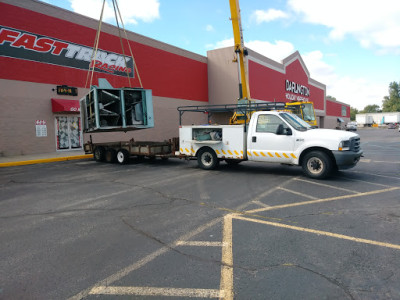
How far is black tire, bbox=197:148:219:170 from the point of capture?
1029cm

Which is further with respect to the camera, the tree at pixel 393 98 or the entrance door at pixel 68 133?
the tree at pixel 393 98

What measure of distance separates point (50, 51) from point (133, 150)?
9414mm

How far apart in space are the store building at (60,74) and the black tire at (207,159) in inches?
187

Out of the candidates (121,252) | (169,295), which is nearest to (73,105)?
(121,252)

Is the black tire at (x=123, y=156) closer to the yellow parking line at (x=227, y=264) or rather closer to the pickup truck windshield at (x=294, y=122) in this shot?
the pickup truck windshield at (x=294, y=122)

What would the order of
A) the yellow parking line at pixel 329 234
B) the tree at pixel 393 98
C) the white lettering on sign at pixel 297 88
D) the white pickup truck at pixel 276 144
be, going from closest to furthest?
1. the yellow parking line at pixel 329 234
2. the white pickup truck at pixel 276 144
3. the white lettering on sign at pixel 297 88
4. the tree at pixel 393 98

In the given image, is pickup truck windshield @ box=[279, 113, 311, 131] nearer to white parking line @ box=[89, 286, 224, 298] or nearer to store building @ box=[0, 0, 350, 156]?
store building @ box=[0, 0, 350, 156]

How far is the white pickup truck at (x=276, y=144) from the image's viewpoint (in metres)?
8.04

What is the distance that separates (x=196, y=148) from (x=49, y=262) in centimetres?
762

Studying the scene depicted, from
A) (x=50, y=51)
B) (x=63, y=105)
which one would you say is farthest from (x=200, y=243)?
(x=50, y=51)

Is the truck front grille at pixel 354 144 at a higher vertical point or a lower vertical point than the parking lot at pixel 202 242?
higher

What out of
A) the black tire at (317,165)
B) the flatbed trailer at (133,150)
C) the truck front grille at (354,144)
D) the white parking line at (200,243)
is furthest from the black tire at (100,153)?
the white parking line at (200,243)

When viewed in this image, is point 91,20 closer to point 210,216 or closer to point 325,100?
point 210,216

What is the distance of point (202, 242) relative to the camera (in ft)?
12.9
